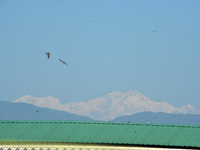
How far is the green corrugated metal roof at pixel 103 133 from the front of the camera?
61.7 m

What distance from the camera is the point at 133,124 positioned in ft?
216

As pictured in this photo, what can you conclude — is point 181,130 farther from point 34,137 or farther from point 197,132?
point 34,137

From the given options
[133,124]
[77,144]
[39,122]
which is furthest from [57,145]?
[133,124]

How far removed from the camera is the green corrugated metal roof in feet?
202

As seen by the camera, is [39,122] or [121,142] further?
[39,122]

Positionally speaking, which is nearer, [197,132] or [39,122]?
[197,132]

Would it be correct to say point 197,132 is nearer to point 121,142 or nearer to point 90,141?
point 121,142

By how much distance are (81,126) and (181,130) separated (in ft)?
48.0

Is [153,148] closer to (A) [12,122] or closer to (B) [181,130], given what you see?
(B) [181,130]

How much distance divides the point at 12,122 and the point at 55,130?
7866mm

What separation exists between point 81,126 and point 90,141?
4628 mm

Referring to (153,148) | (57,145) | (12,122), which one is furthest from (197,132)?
(12,122)

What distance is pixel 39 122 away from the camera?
68250 millimetres

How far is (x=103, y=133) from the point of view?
6419 cm
